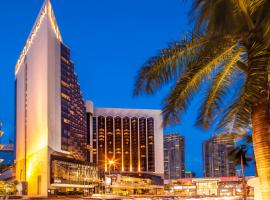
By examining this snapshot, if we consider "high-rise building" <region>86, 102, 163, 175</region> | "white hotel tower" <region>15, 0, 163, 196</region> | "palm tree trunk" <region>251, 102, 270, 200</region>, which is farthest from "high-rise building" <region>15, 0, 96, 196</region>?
"palm tree trunk" <region>251, 102, 270, 200</region>

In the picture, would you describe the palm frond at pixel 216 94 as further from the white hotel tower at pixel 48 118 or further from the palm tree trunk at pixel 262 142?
the white hotel tower at pixel 48 118

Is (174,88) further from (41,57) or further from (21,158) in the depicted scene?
(21,158)

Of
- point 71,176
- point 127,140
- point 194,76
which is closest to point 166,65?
point 194,76

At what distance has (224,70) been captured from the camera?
6.79 m

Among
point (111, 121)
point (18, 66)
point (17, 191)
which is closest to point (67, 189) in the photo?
point (17, 191)

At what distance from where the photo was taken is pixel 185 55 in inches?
273

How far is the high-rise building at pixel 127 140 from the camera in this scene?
171125 millimetres

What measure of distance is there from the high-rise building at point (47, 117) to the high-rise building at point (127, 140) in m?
50.4

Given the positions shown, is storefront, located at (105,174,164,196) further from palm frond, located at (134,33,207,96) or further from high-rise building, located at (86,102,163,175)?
palm frond, located at (134,33,207,96)

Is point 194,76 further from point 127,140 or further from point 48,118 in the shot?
point 127,140

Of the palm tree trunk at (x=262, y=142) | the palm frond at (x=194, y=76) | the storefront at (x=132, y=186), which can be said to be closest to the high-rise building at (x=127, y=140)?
the storefront at (x=132, y=186)

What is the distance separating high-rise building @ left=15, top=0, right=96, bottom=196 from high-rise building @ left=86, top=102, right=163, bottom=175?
165 ft

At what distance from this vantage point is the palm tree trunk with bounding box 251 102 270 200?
6.04 meters

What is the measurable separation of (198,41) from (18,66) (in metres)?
127
